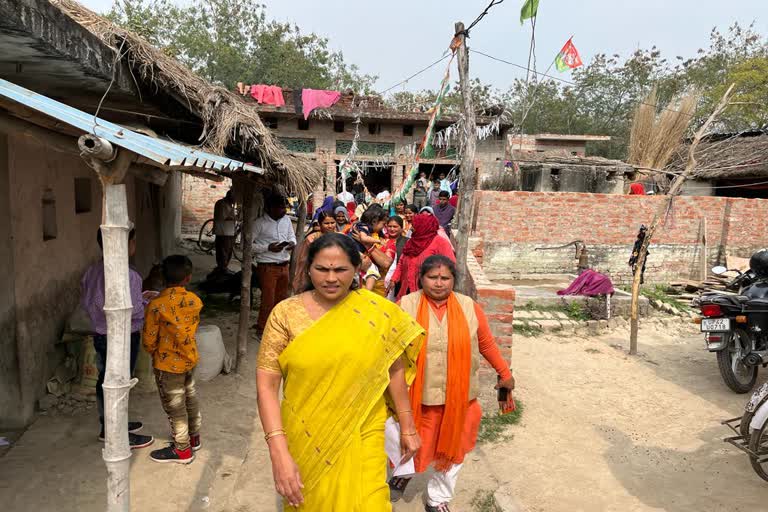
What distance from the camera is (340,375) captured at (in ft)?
6.75

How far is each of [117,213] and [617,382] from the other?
5.75 meters

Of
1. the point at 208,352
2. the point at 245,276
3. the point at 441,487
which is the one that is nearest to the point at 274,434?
the point at 441,487

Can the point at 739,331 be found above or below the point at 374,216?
below

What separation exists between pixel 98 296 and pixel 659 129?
14.2 metres

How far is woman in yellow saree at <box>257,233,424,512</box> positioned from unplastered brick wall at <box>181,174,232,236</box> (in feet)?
53.1

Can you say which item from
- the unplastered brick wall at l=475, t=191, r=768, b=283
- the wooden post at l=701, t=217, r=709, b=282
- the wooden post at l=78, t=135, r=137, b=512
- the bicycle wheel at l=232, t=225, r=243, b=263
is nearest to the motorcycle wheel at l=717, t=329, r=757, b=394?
the wooden post at l=78, t=135, r=137, b=512

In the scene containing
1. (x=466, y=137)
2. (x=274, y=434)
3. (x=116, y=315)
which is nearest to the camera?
(x=274, y=434)

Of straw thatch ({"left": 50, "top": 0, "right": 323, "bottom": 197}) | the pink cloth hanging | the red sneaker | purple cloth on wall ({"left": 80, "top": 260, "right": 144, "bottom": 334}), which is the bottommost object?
the red sneaker

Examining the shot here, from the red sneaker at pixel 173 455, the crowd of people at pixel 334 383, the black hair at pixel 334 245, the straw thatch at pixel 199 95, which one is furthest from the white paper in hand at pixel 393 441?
the straw thatch at pixel 199 95

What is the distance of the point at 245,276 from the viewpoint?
5496 mm

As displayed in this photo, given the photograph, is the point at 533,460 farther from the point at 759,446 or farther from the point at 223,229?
the point at 223,229

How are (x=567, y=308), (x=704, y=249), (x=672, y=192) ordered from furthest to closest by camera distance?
(x=704, y=249), (x=567, y=308), (x=672, y=192)

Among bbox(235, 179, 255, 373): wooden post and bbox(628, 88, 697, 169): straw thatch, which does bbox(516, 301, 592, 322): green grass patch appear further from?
bbox(628, 88, 697, 169): straw thatch

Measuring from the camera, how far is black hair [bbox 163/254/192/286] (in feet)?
11.4
